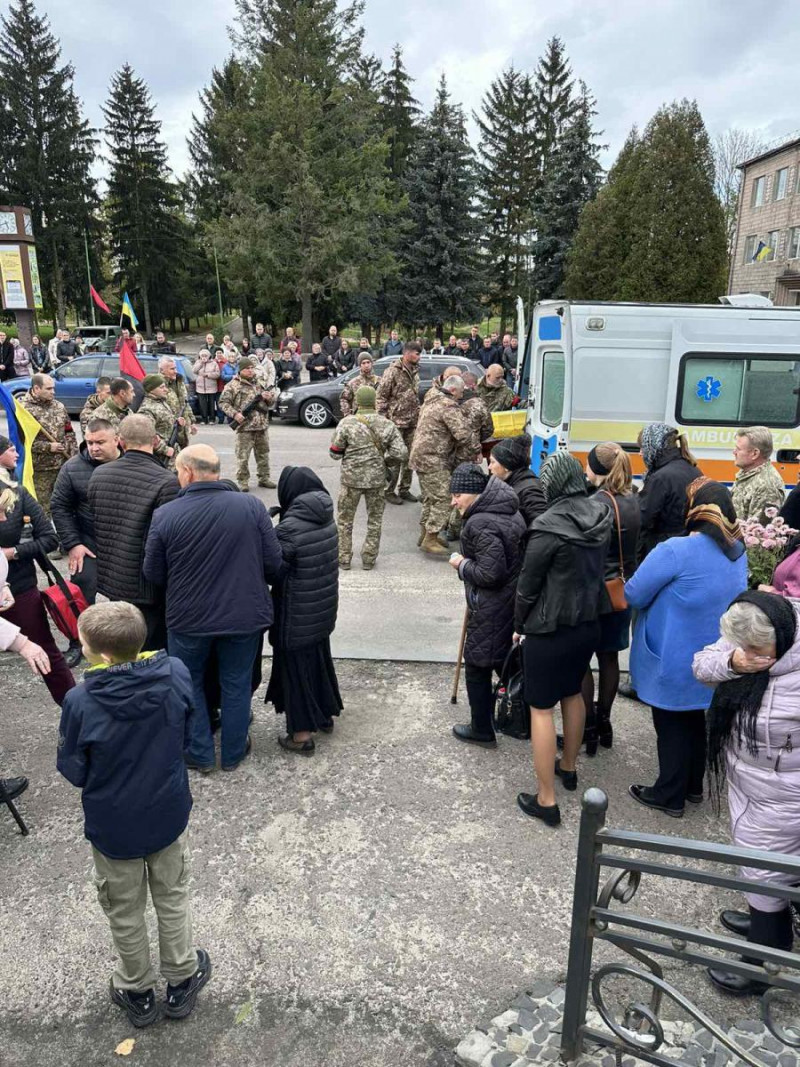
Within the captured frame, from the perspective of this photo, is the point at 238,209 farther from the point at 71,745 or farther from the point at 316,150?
the point at 71,745

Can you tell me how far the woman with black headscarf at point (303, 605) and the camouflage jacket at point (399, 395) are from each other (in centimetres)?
578

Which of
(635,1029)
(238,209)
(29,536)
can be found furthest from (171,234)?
(635,1029)

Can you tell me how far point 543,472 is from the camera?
3855 millimetres

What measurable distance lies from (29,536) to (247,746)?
1.89 m

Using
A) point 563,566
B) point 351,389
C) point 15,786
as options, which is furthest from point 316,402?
point 563,566

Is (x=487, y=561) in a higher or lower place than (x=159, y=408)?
lower

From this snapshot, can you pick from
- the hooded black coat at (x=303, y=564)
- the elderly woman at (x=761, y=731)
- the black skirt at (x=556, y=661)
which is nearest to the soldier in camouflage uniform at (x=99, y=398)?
the hooded black coat at (x=303, y=564)

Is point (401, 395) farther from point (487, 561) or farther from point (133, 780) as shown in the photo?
point (133, 780)

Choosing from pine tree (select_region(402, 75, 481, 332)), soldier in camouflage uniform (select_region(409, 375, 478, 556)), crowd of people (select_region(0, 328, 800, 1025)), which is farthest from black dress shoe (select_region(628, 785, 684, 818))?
pine tree (select_region(402, 75, 481, 332))

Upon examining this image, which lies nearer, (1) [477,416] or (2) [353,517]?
(2) [353,517]

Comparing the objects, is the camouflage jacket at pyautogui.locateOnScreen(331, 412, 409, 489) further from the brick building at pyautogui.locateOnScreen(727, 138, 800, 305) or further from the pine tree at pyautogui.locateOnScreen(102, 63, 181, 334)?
the pine tree at pyautogui.locateOnScreen(102, 63, 181, 334)

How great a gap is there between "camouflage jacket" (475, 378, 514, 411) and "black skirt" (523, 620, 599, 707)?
21.2 ft

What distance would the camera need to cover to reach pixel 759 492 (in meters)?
5.28

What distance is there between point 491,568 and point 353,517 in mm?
3807
